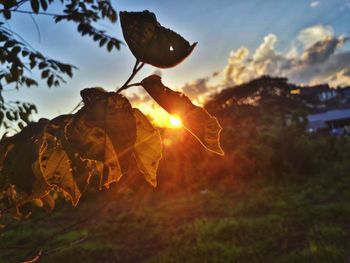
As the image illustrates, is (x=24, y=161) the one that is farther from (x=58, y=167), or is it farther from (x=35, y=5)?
(x=35, y=5)

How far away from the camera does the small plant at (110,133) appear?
36cm

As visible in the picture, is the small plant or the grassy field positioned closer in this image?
the small plant

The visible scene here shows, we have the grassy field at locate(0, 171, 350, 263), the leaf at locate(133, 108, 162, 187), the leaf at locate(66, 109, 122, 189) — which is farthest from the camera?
the grassy field at locate(0, 171, 350, 263)

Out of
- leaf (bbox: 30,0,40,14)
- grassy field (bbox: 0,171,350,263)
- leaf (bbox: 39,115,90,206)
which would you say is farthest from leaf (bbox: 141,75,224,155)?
grassy field (bbox: 0,171,350,263)

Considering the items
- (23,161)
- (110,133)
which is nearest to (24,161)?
(23,161)

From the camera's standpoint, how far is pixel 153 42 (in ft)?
1.25

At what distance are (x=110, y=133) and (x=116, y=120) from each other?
0.6 inches

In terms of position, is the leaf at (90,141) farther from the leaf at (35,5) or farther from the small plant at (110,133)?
the leaf at (35,5)

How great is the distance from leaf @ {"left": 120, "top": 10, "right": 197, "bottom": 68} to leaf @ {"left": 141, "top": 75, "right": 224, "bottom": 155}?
6 centimetres

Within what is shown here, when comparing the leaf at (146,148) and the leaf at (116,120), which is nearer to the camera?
the leaf at (116,120)

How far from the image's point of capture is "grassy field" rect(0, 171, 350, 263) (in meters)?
3.84

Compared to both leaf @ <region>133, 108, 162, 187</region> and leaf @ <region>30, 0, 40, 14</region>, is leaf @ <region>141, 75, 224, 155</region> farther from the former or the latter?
leaf @ <region>30, 0, 40, 14</region>

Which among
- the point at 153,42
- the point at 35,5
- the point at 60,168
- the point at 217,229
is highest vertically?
the point at 35,5

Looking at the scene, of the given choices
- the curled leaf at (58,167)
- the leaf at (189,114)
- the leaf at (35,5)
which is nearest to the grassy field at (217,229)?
the leaf at (35,5)
